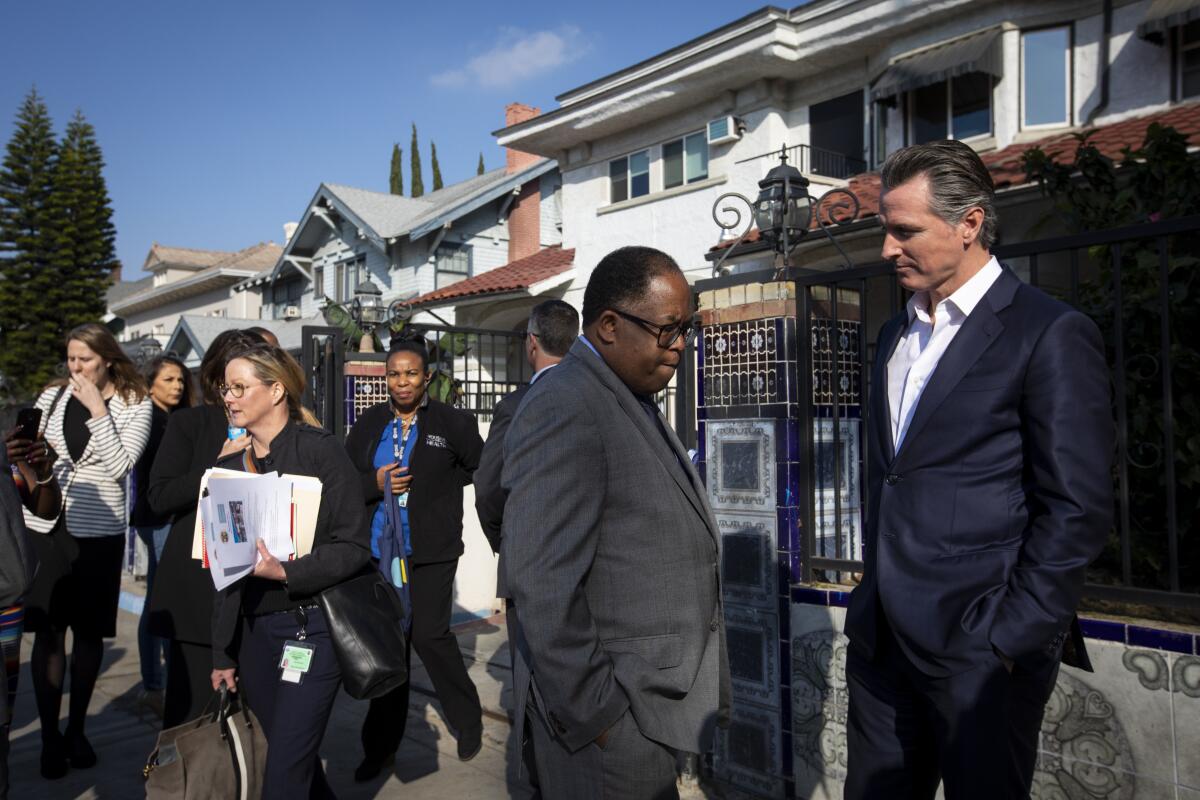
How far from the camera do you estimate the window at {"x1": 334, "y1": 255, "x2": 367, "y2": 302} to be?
27.8 meters

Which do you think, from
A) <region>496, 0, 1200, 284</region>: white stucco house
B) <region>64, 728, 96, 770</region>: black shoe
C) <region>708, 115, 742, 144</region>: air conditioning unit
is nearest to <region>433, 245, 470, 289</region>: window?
<region>496, 0, 1200, 284</region>: white stucco house

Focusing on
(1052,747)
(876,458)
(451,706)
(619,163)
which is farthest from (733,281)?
(619,163)

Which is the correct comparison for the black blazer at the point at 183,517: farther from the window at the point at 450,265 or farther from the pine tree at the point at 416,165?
the pine tree at the point at 416,165

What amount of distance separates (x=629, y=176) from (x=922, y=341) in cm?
1486

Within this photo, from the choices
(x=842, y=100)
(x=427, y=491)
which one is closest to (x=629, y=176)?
(x=842, y=100)

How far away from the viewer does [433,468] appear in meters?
5.24

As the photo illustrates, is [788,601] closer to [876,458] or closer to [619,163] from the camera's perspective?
[876,458]

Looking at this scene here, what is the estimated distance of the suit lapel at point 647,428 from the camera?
2.35 m

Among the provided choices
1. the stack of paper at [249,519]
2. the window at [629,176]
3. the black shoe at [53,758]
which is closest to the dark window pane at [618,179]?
the window at [629,176]

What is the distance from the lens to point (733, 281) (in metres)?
4.45

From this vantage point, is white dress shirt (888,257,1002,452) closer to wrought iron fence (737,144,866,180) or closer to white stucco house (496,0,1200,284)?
white stucco house (496,0,1200,284)

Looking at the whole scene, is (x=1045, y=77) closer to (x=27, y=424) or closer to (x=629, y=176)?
(x=629, y=176)

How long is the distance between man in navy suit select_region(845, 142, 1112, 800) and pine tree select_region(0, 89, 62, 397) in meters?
37.1

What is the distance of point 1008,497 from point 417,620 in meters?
3.64
